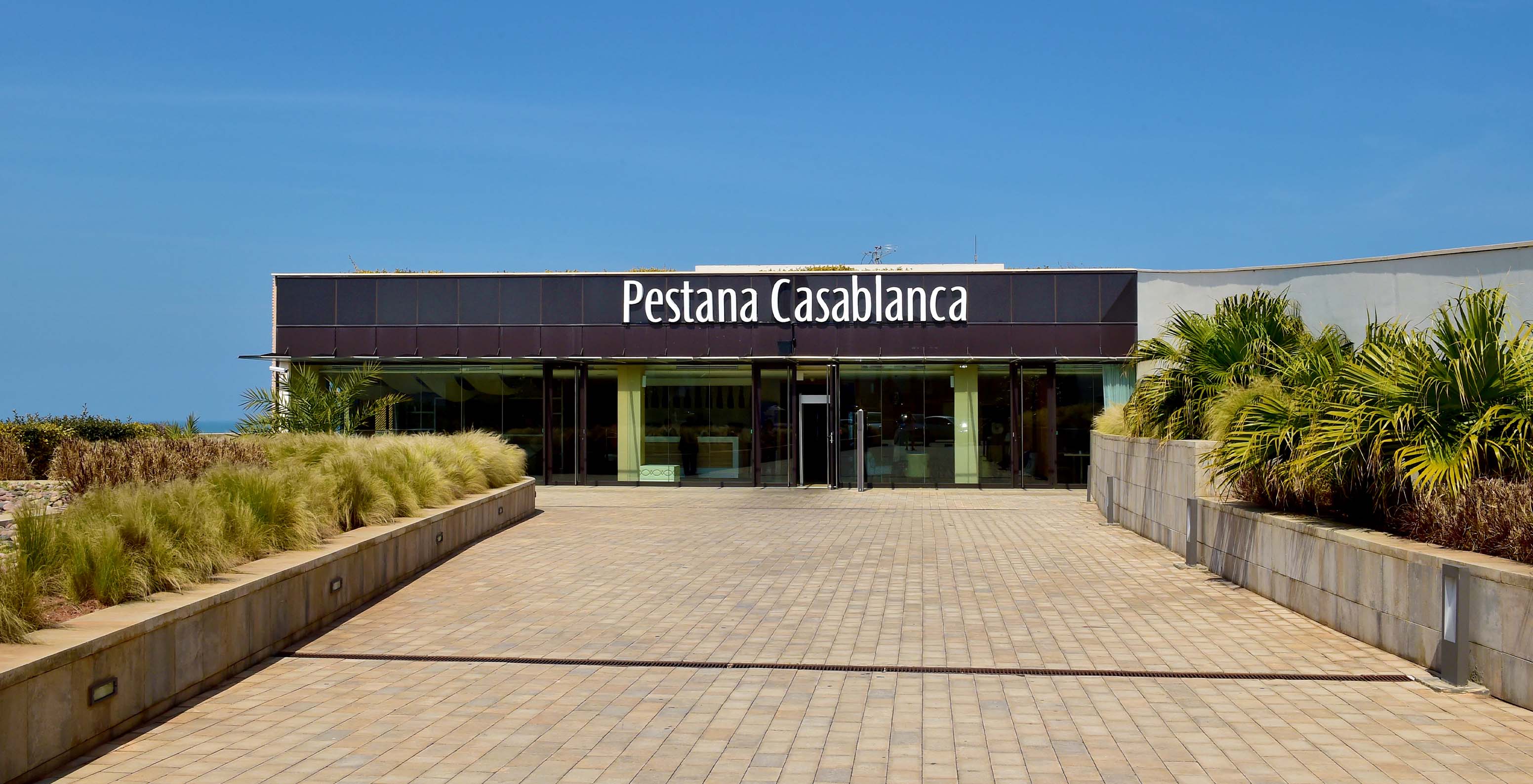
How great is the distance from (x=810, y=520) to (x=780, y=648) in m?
10.2

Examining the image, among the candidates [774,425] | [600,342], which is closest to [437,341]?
[600,342]

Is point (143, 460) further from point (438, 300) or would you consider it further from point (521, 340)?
point (438, 300)

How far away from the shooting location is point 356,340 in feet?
93.3

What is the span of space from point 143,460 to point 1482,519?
12429 millimetres

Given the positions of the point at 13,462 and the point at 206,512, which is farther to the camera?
the point at 13,462

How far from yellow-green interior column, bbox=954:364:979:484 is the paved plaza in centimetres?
1419

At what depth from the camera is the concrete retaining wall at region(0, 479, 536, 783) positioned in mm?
5809

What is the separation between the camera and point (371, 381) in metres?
28.4

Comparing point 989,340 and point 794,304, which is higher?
point 794,304

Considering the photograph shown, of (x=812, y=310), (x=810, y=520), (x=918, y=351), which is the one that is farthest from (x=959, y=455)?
(x=810, y=520)

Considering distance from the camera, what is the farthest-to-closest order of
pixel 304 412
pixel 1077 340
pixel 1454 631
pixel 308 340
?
pixel 308 340, pixel 1077 340, pixel 304 412, pixel 1454 631

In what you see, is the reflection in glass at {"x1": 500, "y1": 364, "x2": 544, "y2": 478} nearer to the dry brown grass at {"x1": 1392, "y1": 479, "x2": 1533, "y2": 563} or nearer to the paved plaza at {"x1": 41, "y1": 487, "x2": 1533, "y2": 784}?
the paved plaza at {"x1": 41, "y1": 487, "x2": 1533, "y2": 784}

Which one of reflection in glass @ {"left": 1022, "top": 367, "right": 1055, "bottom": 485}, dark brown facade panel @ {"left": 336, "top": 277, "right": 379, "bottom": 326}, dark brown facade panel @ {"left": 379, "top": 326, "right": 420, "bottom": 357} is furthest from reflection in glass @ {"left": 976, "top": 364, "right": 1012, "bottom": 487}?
dark brown facade panel @ {"left": 336, "top": 277, "right": 379, "bottom": 326}

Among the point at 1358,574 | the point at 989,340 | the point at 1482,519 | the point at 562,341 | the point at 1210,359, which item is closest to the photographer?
the point at 1482,519
